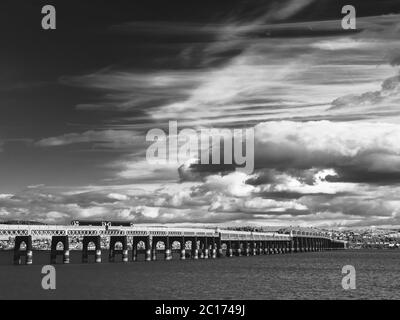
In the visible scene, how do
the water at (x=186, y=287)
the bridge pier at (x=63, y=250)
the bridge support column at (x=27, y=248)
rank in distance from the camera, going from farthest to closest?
the bridge pier at (x=63, y=250) → the bridge support column at (x=27, y=248) → the water at (x=186, y=287)

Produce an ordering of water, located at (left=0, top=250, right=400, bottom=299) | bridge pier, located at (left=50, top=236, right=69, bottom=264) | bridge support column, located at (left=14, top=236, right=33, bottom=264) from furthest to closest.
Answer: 1. bridge pier, located at (left=50, top=236, right=69, bottom=264)
2. bridge support column, located at (left=14, top=236, right=33, bottom=264)
3. water, located at (left=0, top=250, right=400, bottom=299)

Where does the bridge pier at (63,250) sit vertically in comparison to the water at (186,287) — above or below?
above

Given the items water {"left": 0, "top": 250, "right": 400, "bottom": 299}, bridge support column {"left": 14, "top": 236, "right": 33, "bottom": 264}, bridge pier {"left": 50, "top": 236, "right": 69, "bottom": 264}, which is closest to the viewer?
water {"left": 0, "top": 250, "right": 400, "bottom": 299}

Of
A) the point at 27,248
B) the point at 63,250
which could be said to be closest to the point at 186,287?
the point at 27,248

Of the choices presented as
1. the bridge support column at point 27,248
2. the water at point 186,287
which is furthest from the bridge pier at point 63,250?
the water at point 186,287

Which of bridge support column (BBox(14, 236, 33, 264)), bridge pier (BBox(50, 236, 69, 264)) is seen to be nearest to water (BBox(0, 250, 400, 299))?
bridge support column (BBox(14, 236, 33, 264))

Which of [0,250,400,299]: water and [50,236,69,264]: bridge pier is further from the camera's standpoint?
[50,236,69,264]: bridge pier

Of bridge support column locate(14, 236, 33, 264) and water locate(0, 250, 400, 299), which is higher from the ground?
bridge support column locate(14, 236, 33, 264)

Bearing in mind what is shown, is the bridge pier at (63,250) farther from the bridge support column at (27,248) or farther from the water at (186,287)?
the water at (186,287)

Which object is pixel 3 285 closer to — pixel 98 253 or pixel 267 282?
pixel 267 282

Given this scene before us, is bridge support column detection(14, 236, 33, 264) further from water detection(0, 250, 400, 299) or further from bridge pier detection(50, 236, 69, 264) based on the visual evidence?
water detection(0, 250, 400, 299)

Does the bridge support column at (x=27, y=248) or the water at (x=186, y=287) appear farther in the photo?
the bridge support column at (x=27, y=248)
